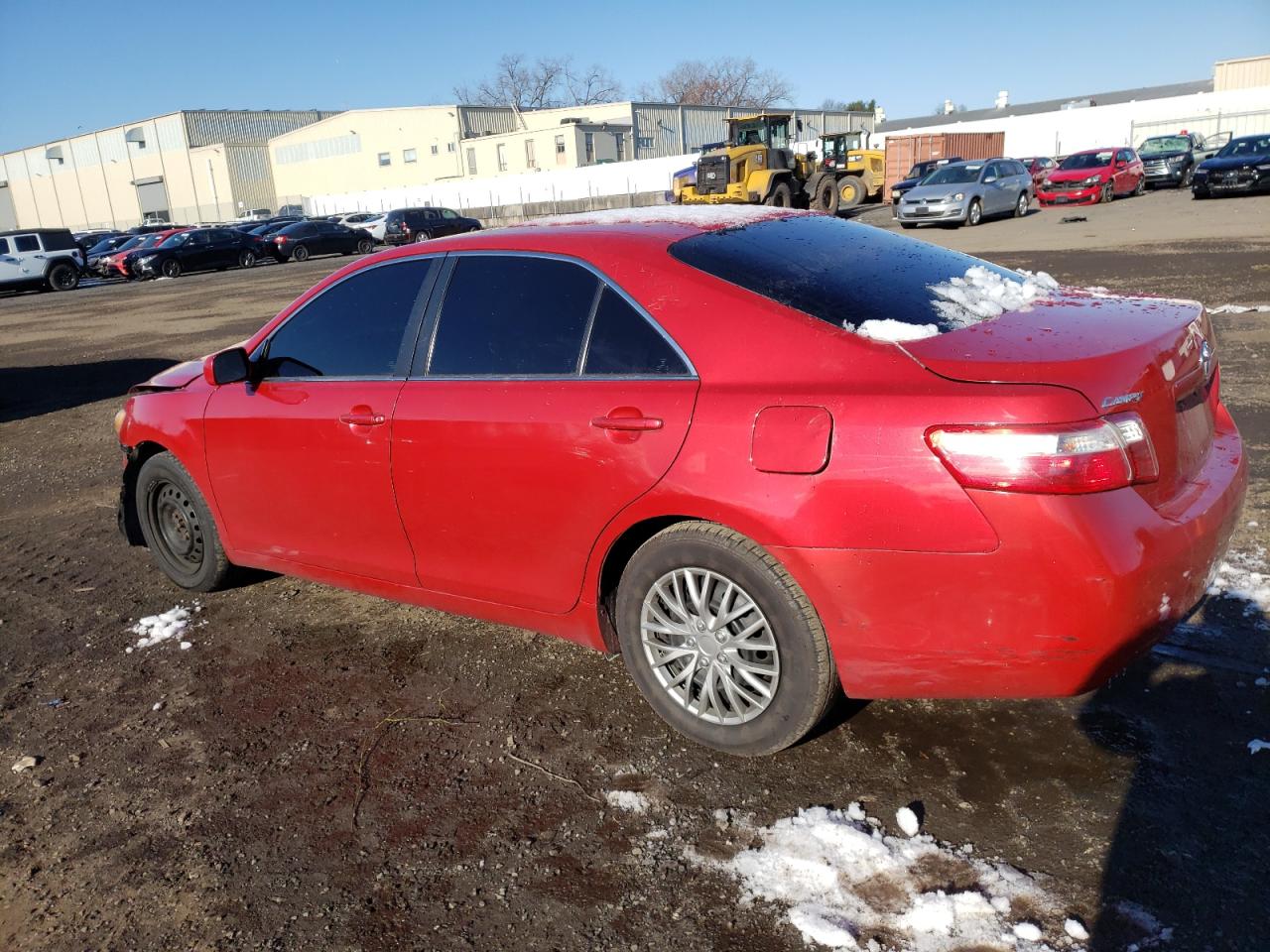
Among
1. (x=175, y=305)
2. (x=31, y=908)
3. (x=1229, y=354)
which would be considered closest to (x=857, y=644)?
(x=31, y=908)

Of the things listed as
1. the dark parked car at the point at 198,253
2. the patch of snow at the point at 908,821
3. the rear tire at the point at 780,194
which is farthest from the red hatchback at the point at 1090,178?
the patch of snow at the point at 908,821

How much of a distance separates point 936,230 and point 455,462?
26337mm

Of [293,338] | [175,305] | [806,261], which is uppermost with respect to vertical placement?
[806,261]

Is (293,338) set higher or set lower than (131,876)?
higher

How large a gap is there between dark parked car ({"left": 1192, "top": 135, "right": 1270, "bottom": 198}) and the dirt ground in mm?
25933

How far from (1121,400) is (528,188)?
5860 cm

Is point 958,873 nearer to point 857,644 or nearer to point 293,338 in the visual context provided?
point 857,644

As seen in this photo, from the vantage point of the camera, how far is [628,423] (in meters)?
3.16

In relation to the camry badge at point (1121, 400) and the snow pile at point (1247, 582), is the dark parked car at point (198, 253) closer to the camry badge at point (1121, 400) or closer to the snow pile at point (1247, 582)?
the snow pile at point (1247, 582)

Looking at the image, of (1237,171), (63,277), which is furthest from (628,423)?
(63,277)

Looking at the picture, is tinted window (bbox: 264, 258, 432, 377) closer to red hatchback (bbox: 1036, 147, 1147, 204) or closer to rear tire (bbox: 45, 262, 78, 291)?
red hatchback (bbox: 1036, 147, 1147, 204)

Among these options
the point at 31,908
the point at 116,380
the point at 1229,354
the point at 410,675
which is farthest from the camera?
the point at 116,380

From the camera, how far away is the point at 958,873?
2613mm

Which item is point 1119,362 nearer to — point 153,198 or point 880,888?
point 880,888
